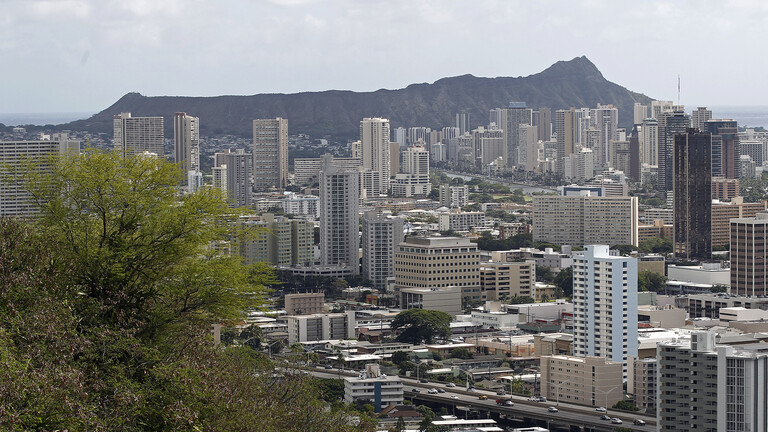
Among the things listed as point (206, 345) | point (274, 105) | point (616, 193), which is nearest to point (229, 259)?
point (206, 345)

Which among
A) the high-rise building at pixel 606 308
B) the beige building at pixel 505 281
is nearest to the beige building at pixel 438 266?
the beige building at pixel 505 281

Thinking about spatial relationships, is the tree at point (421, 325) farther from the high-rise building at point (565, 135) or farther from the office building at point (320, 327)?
the high-rise building at point (565, 135)

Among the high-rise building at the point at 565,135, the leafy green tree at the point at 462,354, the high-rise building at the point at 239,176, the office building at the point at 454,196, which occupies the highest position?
the high-rise building at the point at 565,135

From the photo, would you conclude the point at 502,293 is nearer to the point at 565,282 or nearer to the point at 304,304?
the point at 565,282

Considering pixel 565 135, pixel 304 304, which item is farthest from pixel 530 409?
pixel 565 135

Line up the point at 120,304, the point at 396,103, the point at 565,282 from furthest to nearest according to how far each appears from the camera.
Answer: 1. the point at 396,103
2. the point at 565,282
3. the point at 120,304

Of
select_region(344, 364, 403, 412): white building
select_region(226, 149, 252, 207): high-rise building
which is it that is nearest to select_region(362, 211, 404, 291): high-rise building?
select_region(344, 364, 403, 412): white building
